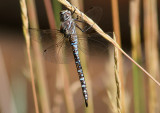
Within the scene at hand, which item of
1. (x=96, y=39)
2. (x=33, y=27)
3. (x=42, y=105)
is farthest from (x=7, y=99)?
(x=96, y=39)

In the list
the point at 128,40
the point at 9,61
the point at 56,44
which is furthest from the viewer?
the point at 128,40

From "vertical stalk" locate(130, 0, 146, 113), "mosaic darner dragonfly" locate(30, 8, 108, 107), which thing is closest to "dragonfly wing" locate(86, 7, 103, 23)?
"mosaic darner dragonfly" locate(30, 8, 108, 107)

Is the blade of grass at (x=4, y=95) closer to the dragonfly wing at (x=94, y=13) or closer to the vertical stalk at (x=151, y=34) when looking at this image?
the dragonfly wing at (x=94, y=13)

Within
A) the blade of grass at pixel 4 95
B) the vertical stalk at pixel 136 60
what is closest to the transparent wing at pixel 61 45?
the vertical stalk at pixel 136 60

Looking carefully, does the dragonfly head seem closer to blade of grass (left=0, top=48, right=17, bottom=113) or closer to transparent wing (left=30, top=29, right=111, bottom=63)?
transparent wing (left=30, top=29, right=111, bottom=63)

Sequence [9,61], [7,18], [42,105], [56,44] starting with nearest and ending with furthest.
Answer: [42,105]
[56,44]
[9,61]
[7,18]

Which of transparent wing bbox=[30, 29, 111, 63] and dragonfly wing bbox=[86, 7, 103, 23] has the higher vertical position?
dragonfly wing bbox=[86, 7, 103, 23]

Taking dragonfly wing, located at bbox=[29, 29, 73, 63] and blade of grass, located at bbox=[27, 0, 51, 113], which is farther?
→ dragonfly wing, located at bbox=[29, 29, 73, 63]

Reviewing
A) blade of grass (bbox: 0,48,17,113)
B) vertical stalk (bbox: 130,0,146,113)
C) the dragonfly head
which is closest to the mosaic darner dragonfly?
the dragonfly head

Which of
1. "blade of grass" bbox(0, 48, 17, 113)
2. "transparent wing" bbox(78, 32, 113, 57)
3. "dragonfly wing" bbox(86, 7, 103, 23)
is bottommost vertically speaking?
"blade of grass" bbox(0, 48, 17, 113)

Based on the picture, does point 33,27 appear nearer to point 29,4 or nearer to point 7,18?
point 29,4

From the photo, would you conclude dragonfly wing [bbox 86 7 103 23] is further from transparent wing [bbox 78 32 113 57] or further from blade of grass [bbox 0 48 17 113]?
blade of grass [bbox 0 48 17 113]
